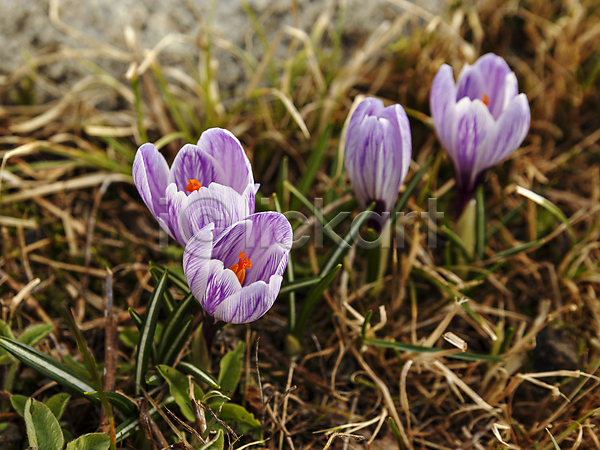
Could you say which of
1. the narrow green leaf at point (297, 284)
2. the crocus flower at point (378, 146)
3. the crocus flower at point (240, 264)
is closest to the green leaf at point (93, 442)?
the crocus flower at point (240, 264)

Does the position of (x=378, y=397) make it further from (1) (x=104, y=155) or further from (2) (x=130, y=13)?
(2) (x=130, y=13)

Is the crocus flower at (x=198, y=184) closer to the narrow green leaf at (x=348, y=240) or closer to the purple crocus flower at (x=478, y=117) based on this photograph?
the narrow green leaf at (x=348, y=240)


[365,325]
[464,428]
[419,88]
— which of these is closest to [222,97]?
[419,88]

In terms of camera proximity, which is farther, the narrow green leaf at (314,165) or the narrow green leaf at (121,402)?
the narrow green leaf at (314,165)

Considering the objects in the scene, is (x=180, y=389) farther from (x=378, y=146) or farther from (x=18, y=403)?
(x=378, y=146)

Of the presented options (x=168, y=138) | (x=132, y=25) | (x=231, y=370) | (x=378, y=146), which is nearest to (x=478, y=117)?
(x=378, y=146)
